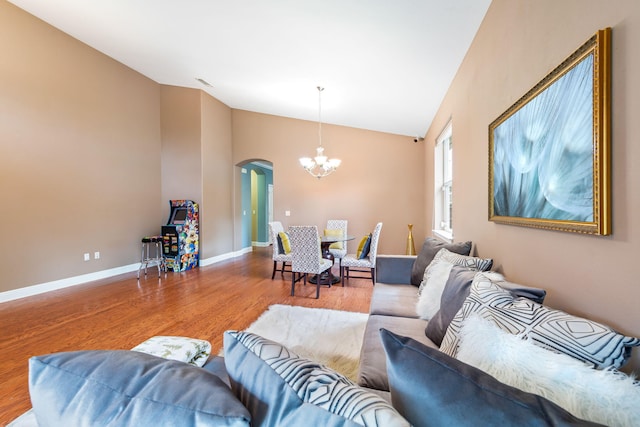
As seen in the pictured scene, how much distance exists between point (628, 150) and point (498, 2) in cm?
164

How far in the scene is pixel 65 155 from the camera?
4145 millimetres

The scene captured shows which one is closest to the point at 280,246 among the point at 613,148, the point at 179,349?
the point at 179,349

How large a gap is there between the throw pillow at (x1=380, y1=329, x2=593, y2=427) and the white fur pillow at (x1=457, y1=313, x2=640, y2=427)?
0.65 feet

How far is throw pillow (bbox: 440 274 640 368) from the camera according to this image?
74 centimetres

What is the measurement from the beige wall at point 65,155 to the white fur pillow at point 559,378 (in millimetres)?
5211

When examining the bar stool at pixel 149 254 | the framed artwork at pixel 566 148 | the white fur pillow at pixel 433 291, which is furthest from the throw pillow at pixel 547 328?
the bar stool at pixel 149 254

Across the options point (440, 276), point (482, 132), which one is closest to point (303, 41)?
point (482, 132)

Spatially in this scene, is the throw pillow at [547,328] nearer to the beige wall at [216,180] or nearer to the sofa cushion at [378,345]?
the sofa cushion at [378,345]

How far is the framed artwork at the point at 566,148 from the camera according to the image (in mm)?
983

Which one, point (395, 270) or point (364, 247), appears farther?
point (364, 247)

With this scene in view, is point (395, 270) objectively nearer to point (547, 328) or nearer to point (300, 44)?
point (547, 328)

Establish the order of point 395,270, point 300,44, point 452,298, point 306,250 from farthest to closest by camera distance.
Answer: point 306,250
point 300,44
point 395,270
point 452,298

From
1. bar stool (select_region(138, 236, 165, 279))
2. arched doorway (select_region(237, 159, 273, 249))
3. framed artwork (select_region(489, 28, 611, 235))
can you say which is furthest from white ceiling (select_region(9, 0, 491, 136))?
arched doorway (select_region(237, 159, 273, 249))

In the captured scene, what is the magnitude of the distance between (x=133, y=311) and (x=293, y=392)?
3492 mm
